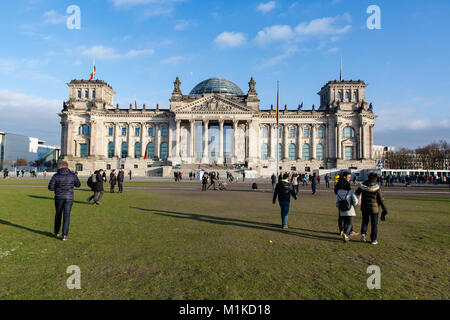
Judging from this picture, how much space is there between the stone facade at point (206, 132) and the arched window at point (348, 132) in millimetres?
255

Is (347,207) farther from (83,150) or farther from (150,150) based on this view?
(83,150)

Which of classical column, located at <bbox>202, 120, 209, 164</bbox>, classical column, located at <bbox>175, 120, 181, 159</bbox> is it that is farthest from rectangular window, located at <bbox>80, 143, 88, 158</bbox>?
classical column, located at <bbox>202, 120, 209, 164</bbox>

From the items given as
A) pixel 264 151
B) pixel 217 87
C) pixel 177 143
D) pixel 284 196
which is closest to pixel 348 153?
pixel 264 151

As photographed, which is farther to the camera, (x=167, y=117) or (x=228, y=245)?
(x=167, y=117)

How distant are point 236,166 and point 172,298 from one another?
208ft

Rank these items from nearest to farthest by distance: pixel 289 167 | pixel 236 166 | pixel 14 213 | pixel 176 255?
pixel 176 255 → pixel 14 213 → pixel 236 166 → pixel 289 167

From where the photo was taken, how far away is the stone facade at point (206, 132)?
74.1 m

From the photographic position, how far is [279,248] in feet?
24.1

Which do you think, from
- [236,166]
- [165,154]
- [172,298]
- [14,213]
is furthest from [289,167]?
[172,298]

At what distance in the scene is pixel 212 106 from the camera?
7369 cm

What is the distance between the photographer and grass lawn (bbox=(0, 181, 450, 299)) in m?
4.66

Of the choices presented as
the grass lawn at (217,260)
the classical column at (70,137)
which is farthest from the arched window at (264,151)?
the grass lawn at (217,260)

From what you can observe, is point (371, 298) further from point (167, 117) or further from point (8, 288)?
point (167, 117)

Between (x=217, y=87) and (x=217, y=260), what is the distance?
277ft
